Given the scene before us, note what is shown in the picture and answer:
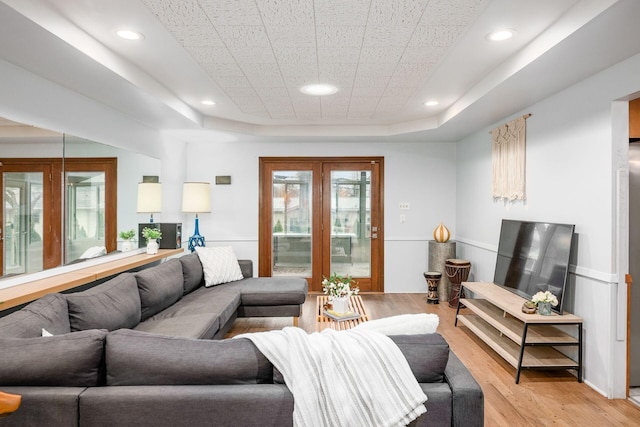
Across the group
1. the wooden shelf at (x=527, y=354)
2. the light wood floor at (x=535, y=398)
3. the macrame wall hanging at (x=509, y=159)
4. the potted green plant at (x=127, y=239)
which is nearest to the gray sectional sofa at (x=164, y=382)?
the light wood floor at (x=535, y=398)

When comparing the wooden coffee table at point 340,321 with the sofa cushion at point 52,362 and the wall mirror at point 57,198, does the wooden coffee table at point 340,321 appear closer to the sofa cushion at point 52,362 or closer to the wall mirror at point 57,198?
the sofa cushion at point 52,362

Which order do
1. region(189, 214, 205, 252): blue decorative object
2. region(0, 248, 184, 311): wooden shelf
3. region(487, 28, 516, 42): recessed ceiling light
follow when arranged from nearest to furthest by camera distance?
region(0, 248, 184, 311): wooden shelf
region(487, 28, 516, 42): recessed ceiling light
region(189, 214, 205, 252): blue decorative object

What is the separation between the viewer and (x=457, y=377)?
166cm

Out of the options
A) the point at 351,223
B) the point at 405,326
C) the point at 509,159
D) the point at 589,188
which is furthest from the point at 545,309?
the point at 351,223

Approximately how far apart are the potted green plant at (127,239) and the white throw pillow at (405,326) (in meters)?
3.49

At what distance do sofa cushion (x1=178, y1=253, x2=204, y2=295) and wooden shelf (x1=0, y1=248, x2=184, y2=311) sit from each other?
40 centimetres

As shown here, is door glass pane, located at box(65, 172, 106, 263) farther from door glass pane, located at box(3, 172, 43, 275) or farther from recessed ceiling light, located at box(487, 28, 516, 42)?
recessed ceiling light, located at box(487, 28, 516, 42)

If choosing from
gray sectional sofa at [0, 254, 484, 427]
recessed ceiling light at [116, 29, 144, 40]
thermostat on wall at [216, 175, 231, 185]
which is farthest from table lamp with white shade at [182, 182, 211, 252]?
gray sectional sofa at [0, 254, 484, 427]

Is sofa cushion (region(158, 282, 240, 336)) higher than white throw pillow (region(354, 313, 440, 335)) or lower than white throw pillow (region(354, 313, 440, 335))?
lower

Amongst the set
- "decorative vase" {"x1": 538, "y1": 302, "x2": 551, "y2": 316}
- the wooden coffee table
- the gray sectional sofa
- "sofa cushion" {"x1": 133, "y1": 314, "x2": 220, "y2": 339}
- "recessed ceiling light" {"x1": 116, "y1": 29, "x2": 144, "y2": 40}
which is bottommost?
the wooden coffee table

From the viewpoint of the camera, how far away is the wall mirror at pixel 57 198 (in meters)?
2.90

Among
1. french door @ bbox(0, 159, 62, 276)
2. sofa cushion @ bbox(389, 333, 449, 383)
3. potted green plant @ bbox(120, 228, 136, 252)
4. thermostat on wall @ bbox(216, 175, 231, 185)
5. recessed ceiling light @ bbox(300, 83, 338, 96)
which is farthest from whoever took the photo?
thermostat on wall @ bbox(216, 175, 231, 185)

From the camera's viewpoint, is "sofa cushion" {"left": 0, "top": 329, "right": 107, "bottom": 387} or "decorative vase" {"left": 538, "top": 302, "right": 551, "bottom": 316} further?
"decorative vase" {"left": 538, "top": 302, "right": 551, "bottom": 316}

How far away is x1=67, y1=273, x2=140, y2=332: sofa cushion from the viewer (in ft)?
8.02
